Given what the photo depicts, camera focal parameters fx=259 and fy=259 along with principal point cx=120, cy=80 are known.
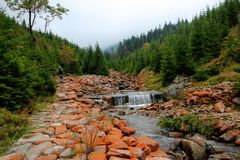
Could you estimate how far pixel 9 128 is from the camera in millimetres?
7367

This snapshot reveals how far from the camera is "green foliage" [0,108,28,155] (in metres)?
6.59

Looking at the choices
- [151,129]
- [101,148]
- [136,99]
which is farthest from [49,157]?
[136,99]

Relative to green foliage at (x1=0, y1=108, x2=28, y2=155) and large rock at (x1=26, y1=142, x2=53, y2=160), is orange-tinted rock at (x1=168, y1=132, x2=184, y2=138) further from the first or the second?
large rock at (x1=26, y1=142, x2=53, y2=160)

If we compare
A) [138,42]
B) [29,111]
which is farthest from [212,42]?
[138,42]

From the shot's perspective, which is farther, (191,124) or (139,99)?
(139,99)

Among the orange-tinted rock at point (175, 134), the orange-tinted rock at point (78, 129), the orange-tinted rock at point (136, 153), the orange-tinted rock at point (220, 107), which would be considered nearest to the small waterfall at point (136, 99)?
the orange-tinted rock at point (220, 107)

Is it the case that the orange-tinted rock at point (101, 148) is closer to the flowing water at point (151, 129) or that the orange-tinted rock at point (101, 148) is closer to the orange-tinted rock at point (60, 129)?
the orange-tinted rock at point (60, 129)

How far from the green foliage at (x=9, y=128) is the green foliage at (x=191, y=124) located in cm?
683

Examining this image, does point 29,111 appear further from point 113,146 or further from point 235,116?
point 235,116

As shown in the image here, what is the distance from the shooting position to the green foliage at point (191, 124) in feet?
36.7

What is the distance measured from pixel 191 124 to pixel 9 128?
25.4 feet

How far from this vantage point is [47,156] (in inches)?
220

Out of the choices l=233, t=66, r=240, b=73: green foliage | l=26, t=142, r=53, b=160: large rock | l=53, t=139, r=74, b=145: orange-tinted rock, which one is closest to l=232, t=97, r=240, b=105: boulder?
l=233, t=66, r=240, b=73: green foliage

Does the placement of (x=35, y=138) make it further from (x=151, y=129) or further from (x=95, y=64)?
(x=95, y=64)
